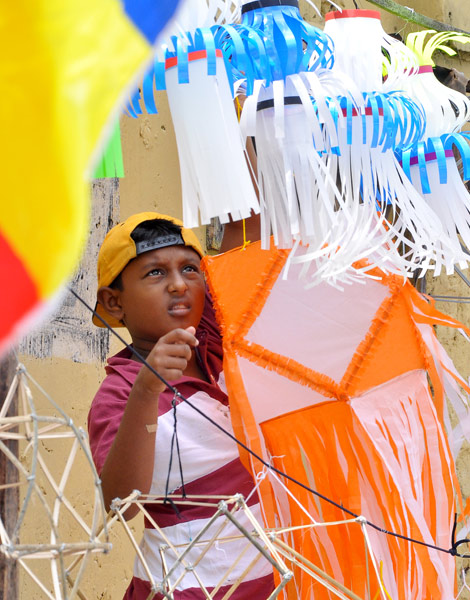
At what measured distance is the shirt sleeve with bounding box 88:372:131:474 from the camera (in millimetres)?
1176

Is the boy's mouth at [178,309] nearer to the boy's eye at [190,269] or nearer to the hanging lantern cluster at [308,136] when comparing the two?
the boy's eye at [190,269]

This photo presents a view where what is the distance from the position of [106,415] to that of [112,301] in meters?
0.22

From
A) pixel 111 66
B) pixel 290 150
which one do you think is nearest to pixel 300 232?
pixel 290 150

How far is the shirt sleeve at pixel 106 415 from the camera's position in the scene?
1176 mm

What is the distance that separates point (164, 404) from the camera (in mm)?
1242

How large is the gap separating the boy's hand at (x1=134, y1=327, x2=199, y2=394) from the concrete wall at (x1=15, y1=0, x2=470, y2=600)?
2.28 feet

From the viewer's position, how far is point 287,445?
1250mm

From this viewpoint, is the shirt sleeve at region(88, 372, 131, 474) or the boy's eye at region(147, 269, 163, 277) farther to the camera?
the boy's eye at region(147, 269, 163, 277)

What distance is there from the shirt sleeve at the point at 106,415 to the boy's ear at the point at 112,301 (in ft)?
0.41

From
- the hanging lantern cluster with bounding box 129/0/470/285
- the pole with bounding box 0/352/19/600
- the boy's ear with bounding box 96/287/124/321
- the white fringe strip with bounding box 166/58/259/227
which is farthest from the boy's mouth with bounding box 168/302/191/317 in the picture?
the pole with bounding box 0/352/19/600

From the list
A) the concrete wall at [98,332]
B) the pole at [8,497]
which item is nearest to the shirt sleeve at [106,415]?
the pole at [8,497]

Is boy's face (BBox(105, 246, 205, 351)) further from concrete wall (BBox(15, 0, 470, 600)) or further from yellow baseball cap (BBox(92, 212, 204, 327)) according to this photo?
concrete wall (BBox(15, 0, 470, 600))

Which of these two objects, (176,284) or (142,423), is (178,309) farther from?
(142,423)

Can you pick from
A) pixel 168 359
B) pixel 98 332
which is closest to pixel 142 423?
pixel 168 359
